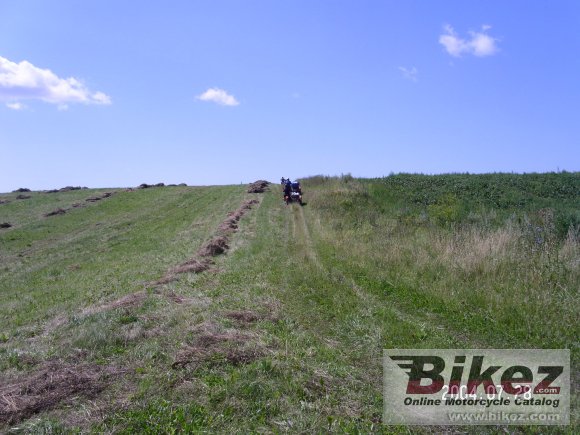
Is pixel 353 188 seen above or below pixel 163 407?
above

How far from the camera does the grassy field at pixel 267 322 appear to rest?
496cm

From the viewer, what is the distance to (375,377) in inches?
224

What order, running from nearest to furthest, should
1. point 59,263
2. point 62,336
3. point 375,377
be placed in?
point 375,377 → point 62,336 → point 59,263

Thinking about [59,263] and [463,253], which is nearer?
[463,253]

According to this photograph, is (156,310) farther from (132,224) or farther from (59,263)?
(132,224)

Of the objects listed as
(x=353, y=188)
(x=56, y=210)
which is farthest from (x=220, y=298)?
(x=56, y=210)

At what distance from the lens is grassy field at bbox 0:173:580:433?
496cm

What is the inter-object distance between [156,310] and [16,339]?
2.85 meters

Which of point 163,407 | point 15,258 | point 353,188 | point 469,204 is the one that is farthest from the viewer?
point 353,188

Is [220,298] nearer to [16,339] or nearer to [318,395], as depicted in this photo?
[16,339]

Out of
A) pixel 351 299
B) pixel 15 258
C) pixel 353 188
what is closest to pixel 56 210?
pixel 15 258

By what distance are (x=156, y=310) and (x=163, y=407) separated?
4.41 metres

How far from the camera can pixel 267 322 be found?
7.88 metres

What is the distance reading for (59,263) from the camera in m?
19.4
